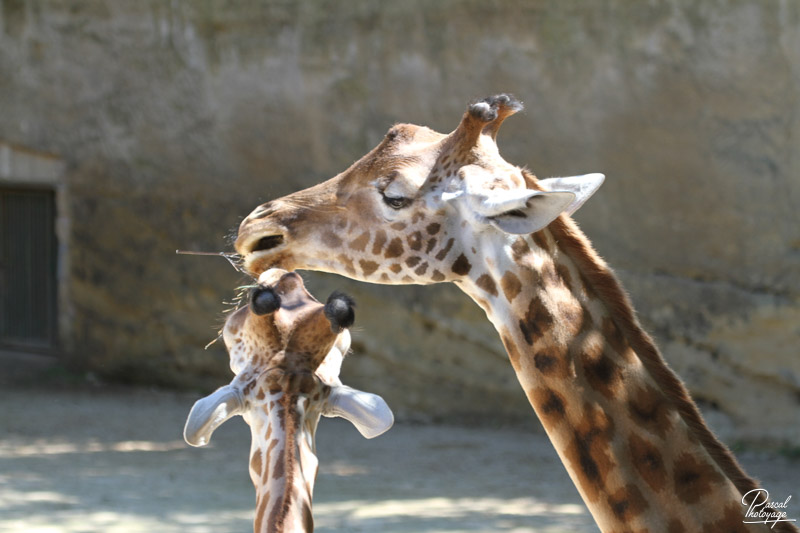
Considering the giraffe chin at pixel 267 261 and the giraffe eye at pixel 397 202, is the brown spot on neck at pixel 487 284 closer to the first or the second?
the giraffe eye at pixel 397 202

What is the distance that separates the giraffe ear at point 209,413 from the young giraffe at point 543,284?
455 millimetres

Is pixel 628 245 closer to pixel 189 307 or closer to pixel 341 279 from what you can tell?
pixel 341 279

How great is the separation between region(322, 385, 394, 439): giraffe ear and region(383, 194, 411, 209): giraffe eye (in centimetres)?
47

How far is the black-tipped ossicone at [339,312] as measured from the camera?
1787mm

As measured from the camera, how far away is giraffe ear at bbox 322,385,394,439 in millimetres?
1846

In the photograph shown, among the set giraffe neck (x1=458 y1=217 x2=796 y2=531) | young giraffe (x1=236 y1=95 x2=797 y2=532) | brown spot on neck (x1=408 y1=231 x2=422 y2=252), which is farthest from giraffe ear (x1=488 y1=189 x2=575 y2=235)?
brown spot on neck (x1=408 y1=231 x2=422 y2=252)

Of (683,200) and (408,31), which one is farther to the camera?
(408,31)

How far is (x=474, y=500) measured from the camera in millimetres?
5816

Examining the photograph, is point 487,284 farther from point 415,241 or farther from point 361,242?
point 361,242

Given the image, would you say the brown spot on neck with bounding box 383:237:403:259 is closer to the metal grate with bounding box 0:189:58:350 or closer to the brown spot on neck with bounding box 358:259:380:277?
the brown spot on neck with bounding box 358:259:380:277

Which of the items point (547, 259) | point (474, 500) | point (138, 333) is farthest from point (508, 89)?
point (547, 259)

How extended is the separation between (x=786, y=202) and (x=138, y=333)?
5387 millimetres

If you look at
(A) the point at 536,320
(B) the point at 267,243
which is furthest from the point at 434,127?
(A) the point at 536,320

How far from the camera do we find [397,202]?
7.23 feet
